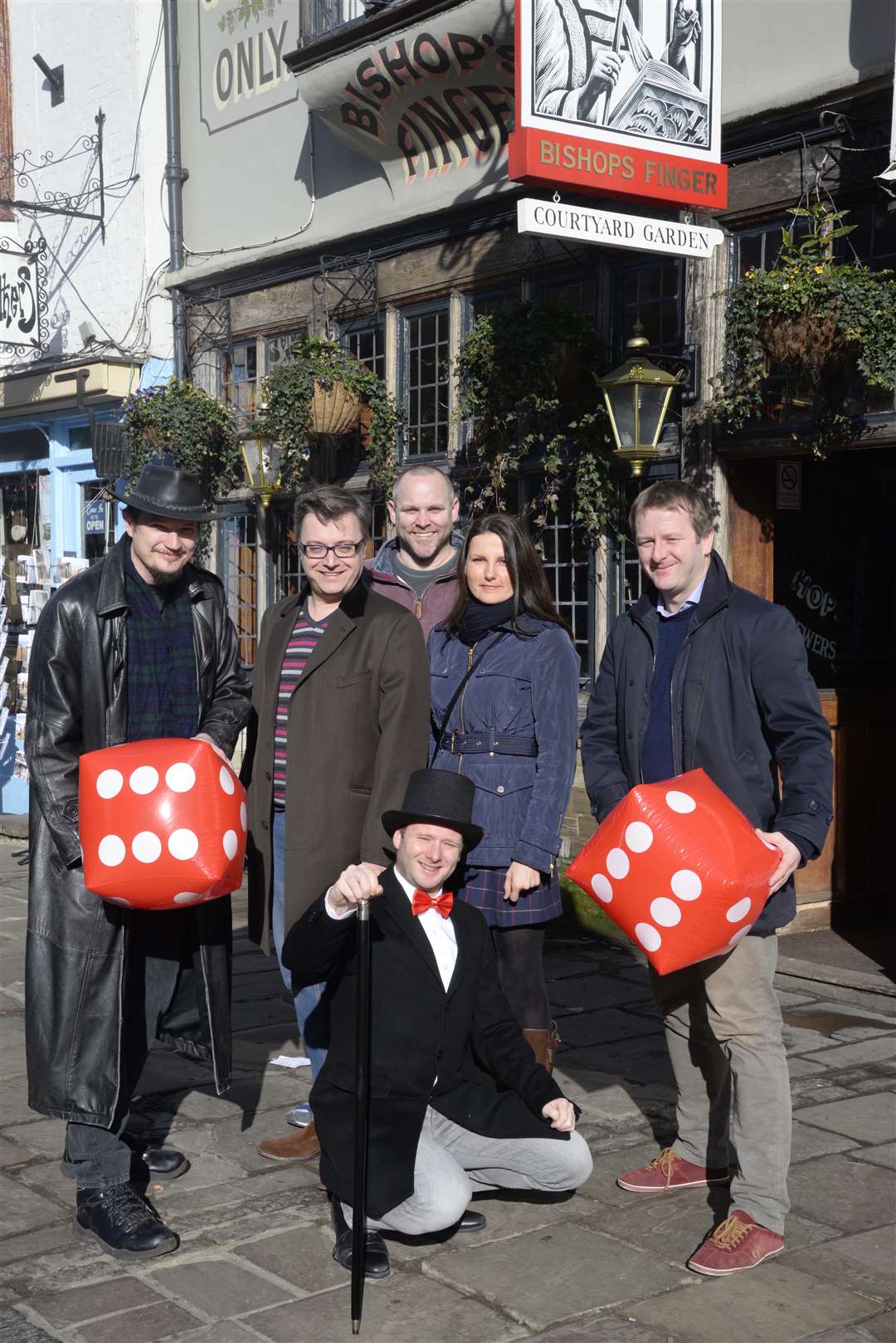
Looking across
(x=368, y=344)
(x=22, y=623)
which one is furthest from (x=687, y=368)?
(x=22, y=623)

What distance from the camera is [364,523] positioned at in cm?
457

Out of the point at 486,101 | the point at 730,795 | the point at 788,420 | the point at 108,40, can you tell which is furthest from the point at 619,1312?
the point at 108,40

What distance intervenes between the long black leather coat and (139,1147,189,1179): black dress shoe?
1.42 feet

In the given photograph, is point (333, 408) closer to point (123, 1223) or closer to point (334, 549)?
point (334, 549)

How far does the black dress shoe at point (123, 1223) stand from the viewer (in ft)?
13.0

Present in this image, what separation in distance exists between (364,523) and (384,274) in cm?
633

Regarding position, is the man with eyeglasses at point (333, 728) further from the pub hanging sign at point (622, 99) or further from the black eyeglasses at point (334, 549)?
the pub hanging sign at point (622, 99)

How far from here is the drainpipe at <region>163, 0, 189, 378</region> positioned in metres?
12.5

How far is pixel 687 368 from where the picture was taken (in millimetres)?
8102

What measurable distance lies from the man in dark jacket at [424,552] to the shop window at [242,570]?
6.80 metres

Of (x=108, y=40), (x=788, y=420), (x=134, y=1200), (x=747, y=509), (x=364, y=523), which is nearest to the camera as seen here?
(x=134, y=1200)

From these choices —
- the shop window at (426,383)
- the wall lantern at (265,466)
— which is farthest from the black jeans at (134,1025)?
the wall lantern at (265,466)

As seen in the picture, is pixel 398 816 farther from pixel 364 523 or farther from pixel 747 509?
pixel 747 509

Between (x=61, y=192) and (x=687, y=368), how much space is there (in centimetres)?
799
